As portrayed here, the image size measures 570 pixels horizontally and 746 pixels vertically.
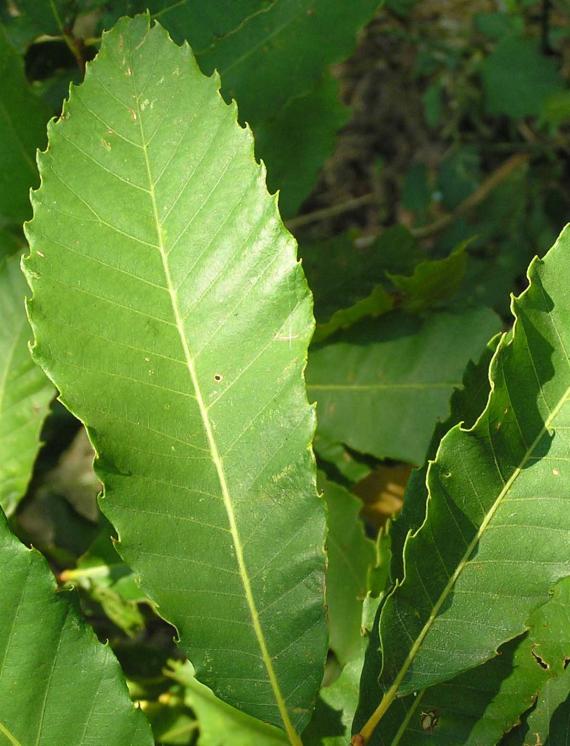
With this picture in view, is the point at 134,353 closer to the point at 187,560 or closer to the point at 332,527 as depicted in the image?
the point at 187,560

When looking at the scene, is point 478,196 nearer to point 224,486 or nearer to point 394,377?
point 394,377

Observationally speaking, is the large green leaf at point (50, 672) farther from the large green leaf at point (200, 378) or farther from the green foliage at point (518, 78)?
the green foliage at point (518, 78)

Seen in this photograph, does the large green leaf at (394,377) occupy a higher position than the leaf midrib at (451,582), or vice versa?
the leaf midrib at (451,582)

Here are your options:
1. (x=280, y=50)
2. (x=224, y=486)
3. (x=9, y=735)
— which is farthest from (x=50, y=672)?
(x=280, y=50)

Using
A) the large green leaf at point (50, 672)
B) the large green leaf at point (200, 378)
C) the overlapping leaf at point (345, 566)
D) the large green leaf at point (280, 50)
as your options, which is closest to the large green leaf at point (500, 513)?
the large green leaf at point (200, 378)

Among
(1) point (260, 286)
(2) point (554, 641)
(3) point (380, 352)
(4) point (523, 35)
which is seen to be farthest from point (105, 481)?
(4) point (523, 35)
